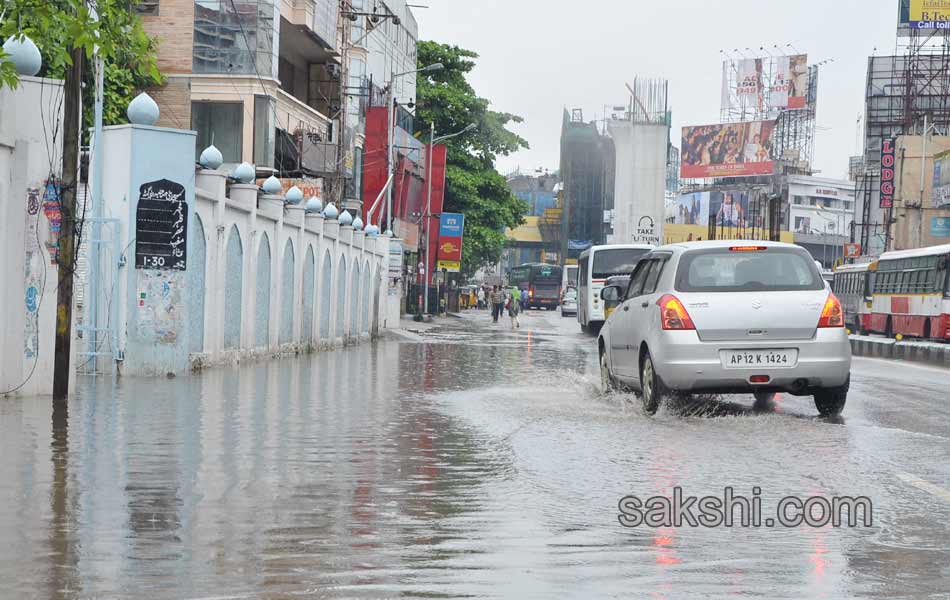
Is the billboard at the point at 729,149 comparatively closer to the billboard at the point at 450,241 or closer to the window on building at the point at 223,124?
the billboard at the point at 450,241

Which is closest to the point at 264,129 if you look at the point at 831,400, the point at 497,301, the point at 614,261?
the point at 614,261

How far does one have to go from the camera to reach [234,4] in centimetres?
3831

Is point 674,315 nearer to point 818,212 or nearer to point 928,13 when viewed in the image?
point 928,13

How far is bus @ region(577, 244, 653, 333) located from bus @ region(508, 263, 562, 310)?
5739 centimetres

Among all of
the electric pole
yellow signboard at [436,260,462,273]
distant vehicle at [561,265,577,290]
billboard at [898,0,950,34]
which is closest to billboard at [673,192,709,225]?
distant vehicle at [561,265,577,290]

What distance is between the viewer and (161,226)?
19.0 m

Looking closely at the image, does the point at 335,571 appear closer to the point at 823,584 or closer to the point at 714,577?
the point at 714,577

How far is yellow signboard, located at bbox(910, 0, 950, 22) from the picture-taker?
293 feet

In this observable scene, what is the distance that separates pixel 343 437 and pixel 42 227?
5.40 meters

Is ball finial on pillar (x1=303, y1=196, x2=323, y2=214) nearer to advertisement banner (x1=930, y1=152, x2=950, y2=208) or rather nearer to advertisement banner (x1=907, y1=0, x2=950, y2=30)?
advertisement banner (x1=930, y1=152, x2=950, y2=208)

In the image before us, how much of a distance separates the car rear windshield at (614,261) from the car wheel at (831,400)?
32952mm

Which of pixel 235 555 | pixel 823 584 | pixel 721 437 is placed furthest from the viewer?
pixel 721 437

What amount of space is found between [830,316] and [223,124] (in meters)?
29.1

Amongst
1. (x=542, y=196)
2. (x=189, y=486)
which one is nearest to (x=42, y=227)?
(x=189, y=486)
